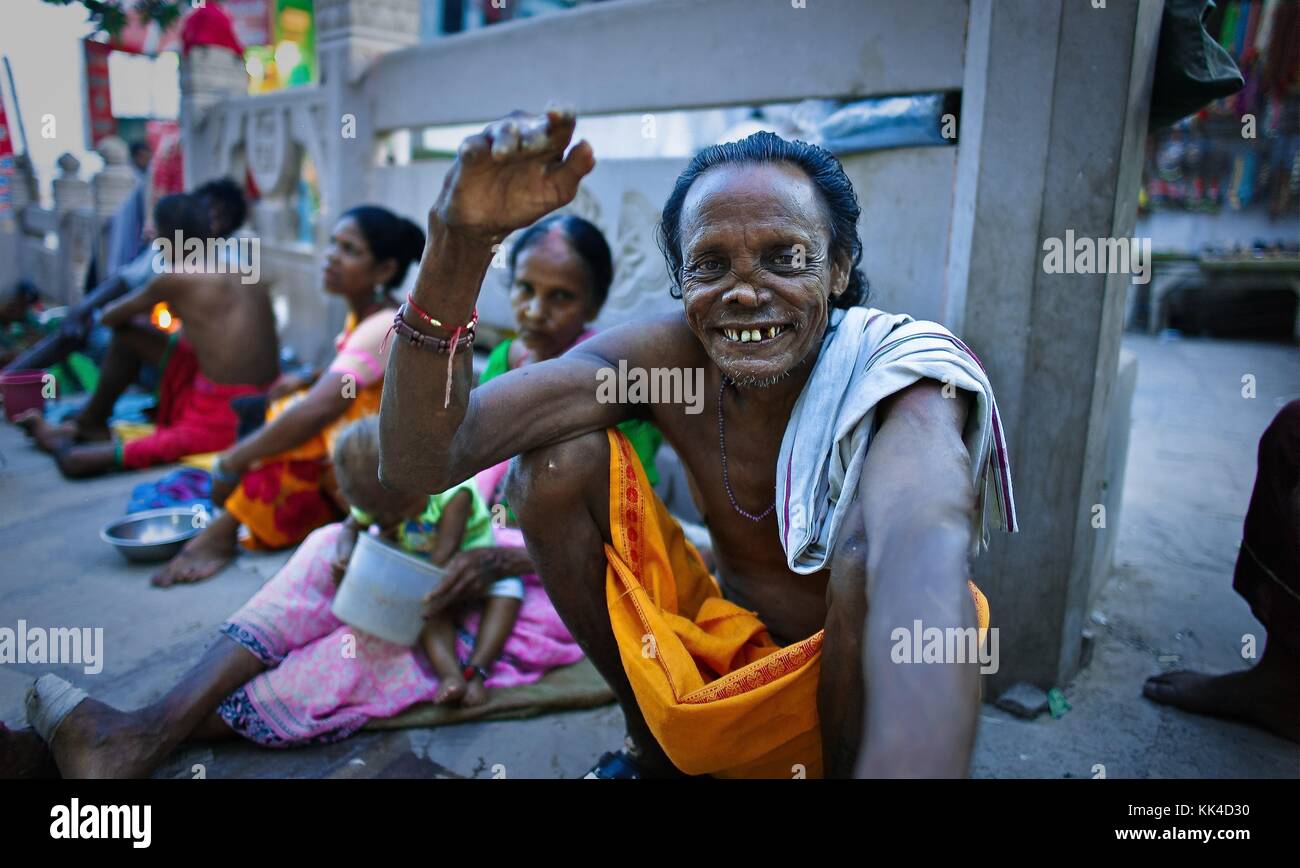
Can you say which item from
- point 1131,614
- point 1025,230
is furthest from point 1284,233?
point 1025,230

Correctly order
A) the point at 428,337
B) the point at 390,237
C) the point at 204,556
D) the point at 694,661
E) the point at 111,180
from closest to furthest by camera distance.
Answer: the point at 428,337
the point at 694,661
the point at 204,556
the point at 390,237
the point at 111,180

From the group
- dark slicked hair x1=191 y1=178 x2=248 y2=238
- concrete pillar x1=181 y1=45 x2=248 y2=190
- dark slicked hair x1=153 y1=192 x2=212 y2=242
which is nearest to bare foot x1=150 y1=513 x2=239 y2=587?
dark slicked hair x1=153 y1=192 x2=212 y2=242

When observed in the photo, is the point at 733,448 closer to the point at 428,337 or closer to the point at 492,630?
the point at 428,337

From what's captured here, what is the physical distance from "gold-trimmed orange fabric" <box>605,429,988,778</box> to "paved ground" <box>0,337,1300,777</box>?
0.69 meters

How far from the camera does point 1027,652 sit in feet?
8.88

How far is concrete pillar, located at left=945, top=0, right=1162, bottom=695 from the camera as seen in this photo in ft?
7.70

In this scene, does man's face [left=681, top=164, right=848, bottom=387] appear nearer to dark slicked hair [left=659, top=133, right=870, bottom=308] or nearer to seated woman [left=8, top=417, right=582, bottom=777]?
dark slicked hair [left=659, top=133, right=870, bottom=308]

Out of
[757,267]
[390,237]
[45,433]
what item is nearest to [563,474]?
[757,267]

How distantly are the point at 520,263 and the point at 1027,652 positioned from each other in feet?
7.01

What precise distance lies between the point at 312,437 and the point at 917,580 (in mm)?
3119

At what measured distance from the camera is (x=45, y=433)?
5.18 m

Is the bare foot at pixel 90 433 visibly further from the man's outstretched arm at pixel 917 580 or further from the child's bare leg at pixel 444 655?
the man's outstretched arm at pixel 917 580

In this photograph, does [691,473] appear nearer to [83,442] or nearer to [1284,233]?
[83,442]

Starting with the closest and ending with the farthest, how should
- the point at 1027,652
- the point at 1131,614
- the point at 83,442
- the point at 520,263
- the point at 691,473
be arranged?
the point at 691,473
the point at 1027,652
the point at 520,263
the point at 1131,614
the point at 83,442
